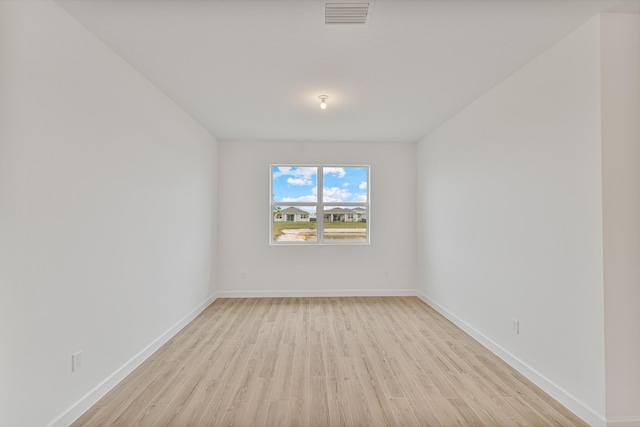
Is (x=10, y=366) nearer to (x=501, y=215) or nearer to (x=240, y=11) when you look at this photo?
(x=240, y=11)

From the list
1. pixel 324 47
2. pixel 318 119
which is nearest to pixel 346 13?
pixel 324 47

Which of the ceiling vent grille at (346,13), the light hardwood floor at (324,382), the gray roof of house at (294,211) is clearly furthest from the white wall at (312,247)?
the ceiling vent grille at (346,13)

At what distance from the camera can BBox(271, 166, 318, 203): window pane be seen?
5102 mm

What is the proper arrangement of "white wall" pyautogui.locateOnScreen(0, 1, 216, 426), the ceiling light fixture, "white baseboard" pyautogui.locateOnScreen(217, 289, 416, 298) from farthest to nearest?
"white baseboard" pyautogui.locateOnScreen(217, 289, 416, 298)
the ceiling light fixture
"white wall" pyautogui.locateOnScreen(0, 1, 216, 426)

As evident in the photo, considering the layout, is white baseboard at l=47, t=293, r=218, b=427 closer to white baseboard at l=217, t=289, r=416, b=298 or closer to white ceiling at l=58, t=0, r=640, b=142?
white baseboard at l=217, t=289, r=416, b=298

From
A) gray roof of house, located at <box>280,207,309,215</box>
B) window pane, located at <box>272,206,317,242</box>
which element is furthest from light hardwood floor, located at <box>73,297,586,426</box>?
gray roof of house, located at <box>280,207,309,215</box>

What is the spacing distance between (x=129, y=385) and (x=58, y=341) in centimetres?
76

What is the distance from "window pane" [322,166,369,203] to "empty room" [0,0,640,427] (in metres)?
1.39

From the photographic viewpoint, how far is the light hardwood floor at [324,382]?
193 cm

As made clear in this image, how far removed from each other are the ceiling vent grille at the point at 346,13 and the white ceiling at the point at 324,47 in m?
0.05

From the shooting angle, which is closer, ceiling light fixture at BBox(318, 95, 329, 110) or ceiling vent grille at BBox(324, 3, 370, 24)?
ceiling vent grille at BBox(324, 3, 370, 24)

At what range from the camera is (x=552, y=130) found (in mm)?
2193

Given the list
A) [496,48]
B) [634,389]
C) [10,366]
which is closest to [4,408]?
[10,366]

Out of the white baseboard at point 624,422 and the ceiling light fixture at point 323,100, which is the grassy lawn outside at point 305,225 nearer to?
the ceiling light fixture at point 323,100
